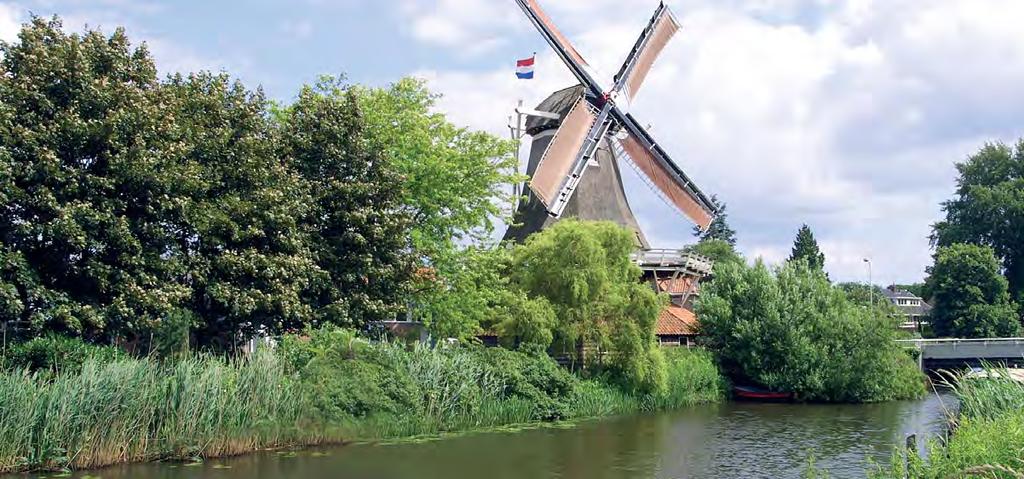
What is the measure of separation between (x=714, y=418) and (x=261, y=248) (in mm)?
15720

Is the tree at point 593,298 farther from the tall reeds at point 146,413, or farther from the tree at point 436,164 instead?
the tall reeds at point 146,413

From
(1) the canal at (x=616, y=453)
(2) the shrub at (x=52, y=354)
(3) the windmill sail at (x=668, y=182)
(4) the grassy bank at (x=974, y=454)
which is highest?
(3) the windmill sail at (x=668, y=182)

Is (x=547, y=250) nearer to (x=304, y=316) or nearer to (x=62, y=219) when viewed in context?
(x=304, y=316)

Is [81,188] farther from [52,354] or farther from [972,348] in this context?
[972,348]

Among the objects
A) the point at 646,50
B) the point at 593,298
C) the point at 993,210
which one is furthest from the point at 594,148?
the point at 993,210

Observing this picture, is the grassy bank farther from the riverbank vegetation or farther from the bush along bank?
the riverbank vegetation

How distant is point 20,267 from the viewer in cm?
1802

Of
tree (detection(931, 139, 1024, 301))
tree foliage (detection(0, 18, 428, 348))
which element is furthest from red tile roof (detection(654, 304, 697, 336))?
tree (detection(931, 139, 1024, 301))

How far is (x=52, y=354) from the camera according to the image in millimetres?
17797

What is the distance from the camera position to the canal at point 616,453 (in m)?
18.1

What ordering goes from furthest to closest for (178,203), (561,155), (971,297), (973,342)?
1. (971,297)
2. (973,342)
3. (561,155)
4. (178,203)

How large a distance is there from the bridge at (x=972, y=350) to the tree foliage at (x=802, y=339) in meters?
8.02

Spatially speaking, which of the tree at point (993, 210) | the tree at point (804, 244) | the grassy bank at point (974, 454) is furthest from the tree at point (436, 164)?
the tree at point (804, 244)

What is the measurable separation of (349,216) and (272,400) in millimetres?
5941
